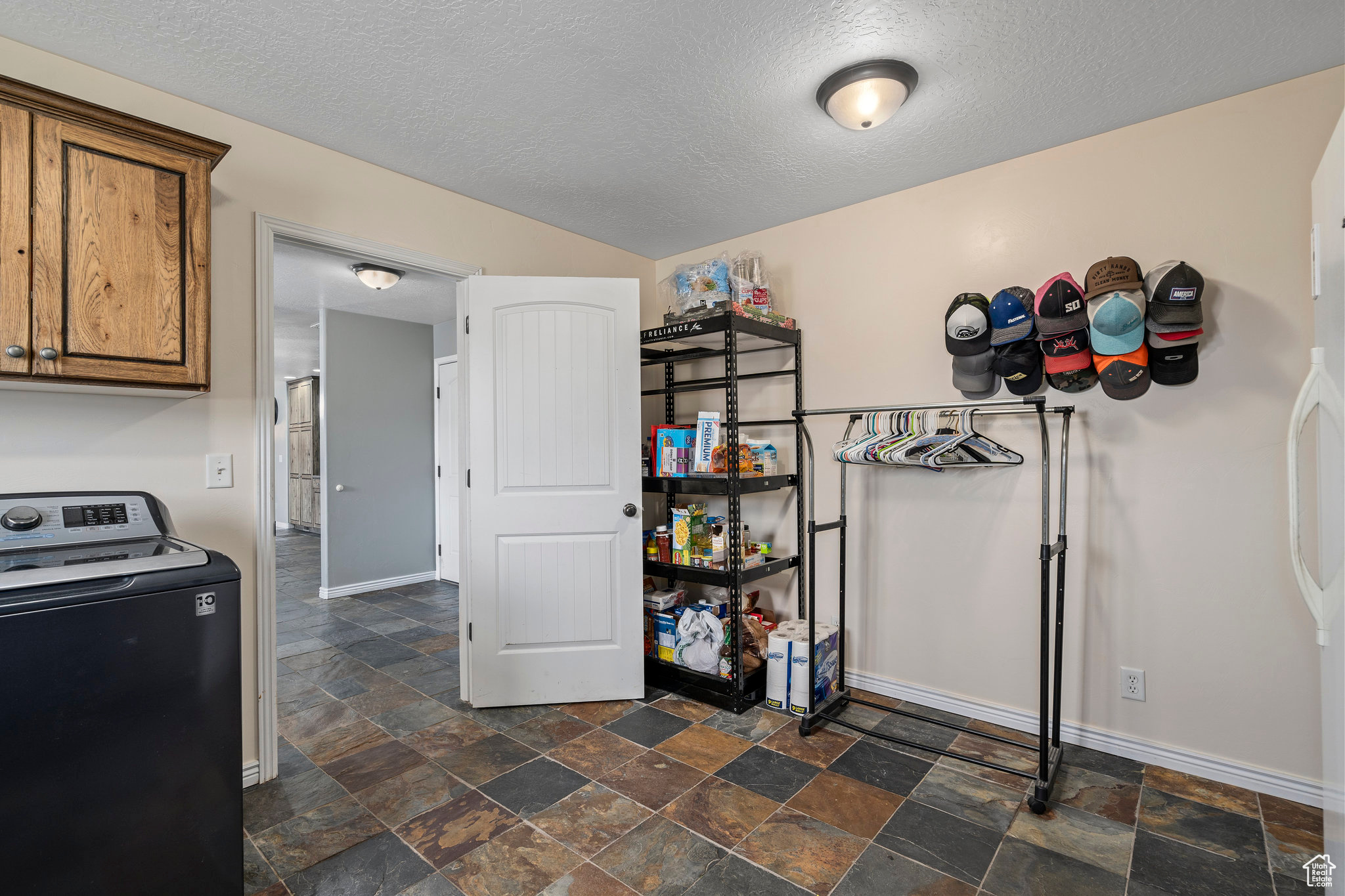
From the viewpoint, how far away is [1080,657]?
8.19 ft

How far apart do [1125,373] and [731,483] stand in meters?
1.55

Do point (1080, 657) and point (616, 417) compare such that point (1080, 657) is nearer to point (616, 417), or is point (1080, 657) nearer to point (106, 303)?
point (616, 417)

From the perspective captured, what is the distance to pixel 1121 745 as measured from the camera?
2402mm

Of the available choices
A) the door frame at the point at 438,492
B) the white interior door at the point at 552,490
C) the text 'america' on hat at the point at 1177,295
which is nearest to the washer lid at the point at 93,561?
the white interior door at the point at 552,490

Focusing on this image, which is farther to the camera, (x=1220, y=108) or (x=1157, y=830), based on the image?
(x=1220, y=108)

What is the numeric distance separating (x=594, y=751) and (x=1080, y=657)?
196cm

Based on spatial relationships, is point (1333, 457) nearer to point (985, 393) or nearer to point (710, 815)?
point (985, 393)

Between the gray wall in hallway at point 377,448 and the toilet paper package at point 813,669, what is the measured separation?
3.95m

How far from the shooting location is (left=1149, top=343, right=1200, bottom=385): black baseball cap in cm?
219

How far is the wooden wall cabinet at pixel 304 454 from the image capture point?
8.45 meters

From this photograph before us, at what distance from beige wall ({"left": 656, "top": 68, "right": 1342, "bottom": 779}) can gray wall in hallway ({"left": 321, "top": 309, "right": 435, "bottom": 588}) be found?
3939 millimetres

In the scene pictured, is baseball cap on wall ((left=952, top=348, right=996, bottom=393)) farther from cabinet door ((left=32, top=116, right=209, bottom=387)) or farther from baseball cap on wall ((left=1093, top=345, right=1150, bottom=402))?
cabinet door ((left=32, top=116, right=209, bottom=387))

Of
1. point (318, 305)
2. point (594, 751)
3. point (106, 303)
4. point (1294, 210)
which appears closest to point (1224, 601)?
point (1294, 210)

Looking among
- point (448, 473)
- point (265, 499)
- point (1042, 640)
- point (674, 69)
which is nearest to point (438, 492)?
point (448, 473)
